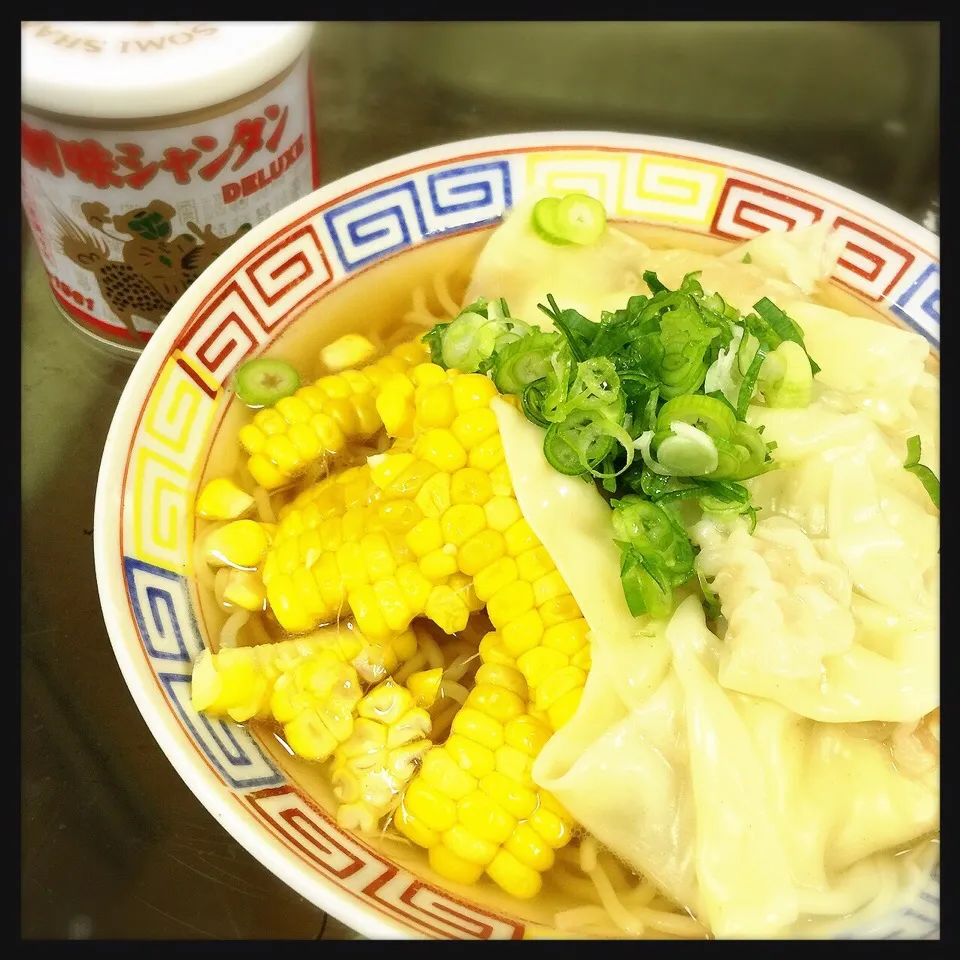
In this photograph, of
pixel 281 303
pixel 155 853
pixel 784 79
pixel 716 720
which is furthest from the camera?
pixel 784 79

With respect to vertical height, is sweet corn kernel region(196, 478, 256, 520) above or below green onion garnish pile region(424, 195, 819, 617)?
below

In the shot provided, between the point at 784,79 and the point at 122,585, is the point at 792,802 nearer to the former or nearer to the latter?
the point at 122,585

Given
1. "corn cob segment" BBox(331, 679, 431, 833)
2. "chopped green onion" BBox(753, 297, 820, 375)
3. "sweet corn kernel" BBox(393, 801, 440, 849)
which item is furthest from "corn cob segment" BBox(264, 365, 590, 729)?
"chopped green onion" BBox(753, 297, 820, 375)

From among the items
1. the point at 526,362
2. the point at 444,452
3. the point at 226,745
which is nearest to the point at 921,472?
the point at 526,362

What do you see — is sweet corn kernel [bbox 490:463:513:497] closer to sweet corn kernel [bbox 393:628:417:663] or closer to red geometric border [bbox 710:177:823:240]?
sweet corn kernel [bbox 393:628:417:663]

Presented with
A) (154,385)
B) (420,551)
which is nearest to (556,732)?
(420,551)

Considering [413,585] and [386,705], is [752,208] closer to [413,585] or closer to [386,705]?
[413,585]

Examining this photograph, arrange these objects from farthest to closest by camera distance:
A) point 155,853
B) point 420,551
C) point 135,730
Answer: point 135,730
point 155,853
point 420,551
